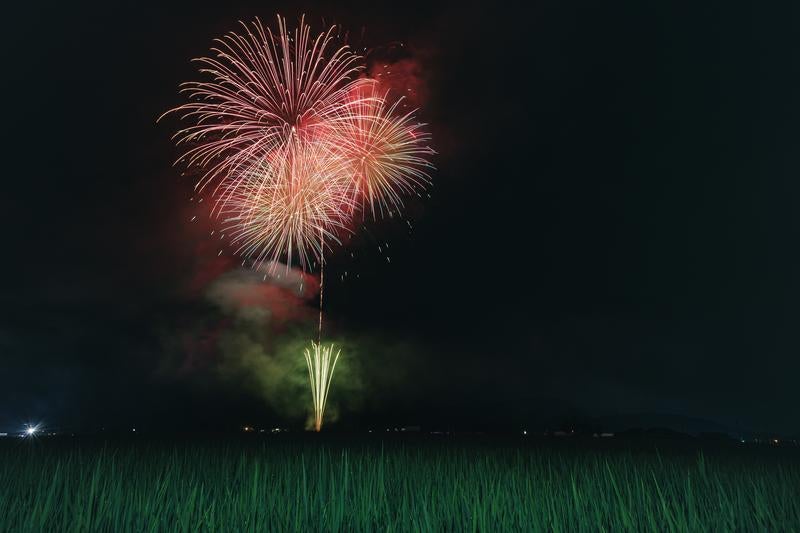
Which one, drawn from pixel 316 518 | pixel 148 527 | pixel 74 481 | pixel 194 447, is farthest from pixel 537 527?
pixel 194 447

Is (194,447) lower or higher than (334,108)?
lower

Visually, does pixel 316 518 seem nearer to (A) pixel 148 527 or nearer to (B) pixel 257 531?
(B) pixel 257 531

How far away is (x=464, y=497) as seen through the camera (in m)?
7.56

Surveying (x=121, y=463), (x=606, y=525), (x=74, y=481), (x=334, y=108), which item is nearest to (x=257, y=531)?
(x=606, y=525)

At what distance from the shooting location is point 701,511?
25.4ft

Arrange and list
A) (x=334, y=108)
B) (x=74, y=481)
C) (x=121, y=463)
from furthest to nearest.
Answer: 1. (x=334, y=108)
2. (x=121, y=463)
3. (x=74, y=481)

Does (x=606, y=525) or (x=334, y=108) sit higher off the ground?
(x=334, y=108)

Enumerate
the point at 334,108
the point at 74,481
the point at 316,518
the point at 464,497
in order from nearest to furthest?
the point at 316,518 → the point at 464,497 → the point at 74,481 → the point at 334,108

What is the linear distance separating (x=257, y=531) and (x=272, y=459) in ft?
20.6

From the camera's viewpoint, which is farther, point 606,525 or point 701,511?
point 701,511

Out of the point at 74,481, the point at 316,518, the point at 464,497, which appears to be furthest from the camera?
the point at 74,481

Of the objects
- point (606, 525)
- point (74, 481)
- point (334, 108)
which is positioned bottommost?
point (606, 525)

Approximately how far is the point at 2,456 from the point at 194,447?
360cm

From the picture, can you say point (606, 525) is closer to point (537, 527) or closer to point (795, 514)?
point (537, 527)
